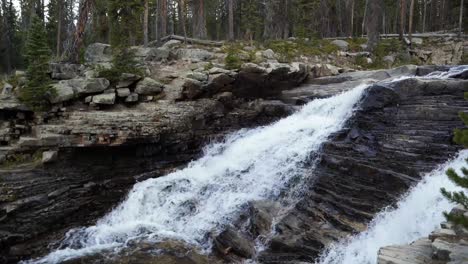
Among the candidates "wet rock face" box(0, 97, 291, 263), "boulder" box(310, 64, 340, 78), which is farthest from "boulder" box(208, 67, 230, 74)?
"boulder" box(310, 64, 340, 78)

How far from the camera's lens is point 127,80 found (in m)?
17.1

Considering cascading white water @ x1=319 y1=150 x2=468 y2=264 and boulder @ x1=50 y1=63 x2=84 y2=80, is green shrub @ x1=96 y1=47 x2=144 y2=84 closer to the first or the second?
boulder @ x1=50 y1=63 x2=84 y2=80

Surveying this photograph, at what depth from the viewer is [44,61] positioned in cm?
1536

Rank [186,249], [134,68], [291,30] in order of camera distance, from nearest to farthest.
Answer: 1. [186,249]
2. [134,68]
3. [291,30]

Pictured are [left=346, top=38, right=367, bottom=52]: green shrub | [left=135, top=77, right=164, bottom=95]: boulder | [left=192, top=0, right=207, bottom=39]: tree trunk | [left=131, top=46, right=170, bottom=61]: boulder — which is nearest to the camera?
[left=135, top=77, right=164, bottom=95]: boulder

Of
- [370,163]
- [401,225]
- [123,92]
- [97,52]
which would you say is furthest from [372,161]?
[97,52]

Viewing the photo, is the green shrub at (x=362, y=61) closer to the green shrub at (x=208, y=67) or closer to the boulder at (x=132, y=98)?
the green shrub at (x=208, y=67)

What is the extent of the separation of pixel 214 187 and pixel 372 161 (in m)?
5.40

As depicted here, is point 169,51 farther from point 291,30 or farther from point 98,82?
point 291,30

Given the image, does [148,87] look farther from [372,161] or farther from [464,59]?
[464,59]

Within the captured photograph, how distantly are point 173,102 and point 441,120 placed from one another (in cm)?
1013

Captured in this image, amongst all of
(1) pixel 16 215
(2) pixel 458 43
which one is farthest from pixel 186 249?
(2) pixel 458 43

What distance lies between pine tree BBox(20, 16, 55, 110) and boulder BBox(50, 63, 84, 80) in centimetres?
187

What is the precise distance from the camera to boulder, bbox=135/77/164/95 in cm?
1714
